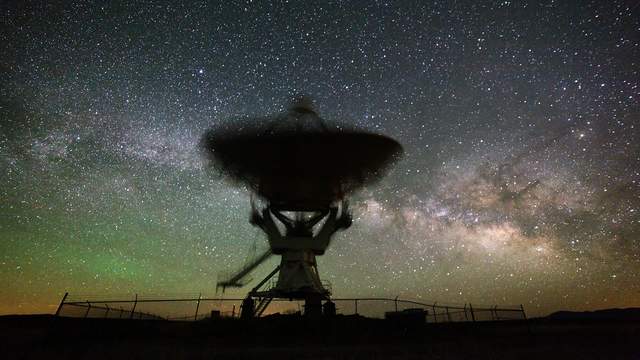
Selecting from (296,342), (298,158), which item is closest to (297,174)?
(298,158)

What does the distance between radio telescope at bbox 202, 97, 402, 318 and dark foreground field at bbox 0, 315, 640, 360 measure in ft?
28.6

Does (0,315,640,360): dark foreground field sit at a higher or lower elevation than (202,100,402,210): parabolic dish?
lower

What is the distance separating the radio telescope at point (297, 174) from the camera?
97.6 feet

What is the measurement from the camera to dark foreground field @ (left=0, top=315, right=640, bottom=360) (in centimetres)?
1431

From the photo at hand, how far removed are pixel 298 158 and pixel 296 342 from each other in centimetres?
1498

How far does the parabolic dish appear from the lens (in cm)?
2988

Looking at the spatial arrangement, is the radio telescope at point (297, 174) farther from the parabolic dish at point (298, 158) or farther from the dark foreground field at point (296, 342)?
the dark foreground field at point (296, 342)

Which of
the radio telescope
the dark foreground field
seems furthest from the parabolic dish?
the dark foreground field

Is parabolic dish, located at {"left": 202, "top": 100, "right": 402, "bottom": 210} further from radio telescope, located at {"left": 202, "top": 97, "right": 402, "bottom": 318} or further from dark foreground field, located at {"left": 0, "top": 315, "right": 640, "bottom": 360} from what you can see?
dark foreground field, located at {"left": 0, "top": 315, "right": 640, "bottom": 360}

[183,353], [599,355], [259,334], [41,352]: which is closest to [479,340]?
[599,355]

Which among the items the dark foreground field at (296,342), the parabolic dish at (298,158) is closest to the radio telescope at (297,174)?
the parabolic dish at (298,158)

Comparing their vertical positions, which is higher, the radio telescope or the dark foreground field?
the radio telescope

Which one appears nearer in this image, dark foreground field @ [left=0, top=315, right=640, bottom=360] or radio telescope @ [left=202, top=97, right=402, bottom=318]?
dark foreground field @ [left=0, top=315, right=640, bottom=360]

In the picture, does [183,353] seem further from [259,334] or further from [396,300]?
[396,300]
